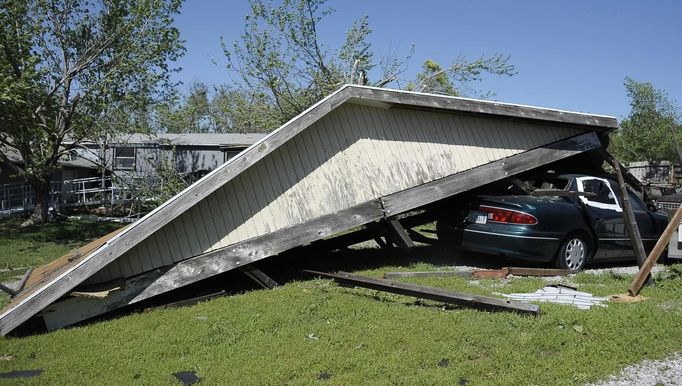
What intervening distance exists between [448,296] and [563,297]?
4.97 feet

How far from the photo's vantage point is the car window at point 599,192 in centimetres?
977

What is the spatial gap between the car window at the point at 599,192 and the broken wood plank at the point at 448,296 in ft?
13.2

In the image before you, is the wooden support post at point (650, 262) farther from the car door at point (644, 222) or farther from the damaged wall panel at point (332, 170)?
the damaged wall panel at point (332, 170)

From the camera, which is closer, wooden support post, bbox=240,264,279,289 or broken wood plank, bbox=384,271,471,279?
wooden support post, bbox=240,264,279,289

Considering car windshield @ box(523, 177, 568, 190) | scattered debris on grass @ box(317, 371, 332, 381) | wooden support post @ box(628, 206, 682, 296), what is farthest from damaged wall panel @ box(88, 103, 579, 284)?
scattered debris on grass @ box(317, 371, 332, 381)

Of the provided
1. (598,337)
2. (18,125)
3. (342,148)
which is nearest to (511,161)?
(342,148)

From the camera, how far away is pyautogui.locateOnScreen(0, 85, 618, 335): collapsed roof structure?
735 centimetres

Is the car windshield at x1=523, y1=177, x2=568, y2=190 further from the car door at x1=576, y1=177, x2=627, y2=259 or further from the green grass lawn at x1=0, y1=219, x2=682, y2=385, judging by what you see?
the green grass lawn at x1=0, y1=219, x2=682, y2=385

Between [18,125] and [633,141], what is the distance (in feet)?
132

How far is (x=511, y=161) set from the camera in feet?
32.8

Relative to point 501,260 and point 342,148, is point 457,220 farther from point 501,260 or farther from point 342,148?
point 342,148

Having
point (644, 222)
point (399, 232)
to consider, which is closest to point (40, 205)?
point (399, 232)

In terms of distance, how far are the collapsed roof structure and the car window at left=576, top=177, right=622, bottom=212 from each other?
686 mm

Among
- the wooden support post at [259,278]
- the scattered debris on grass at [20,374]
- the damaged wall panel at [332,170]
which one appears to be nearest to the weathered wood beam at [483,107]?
the damaged wall panel at [332,170]
